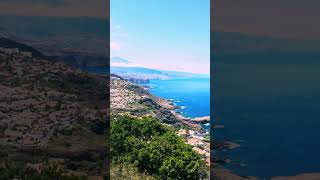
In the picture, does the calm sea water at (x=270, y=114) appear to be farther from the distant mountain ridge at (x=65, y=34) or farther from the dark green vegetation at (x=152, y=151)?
the distant mountain ridge at (x=65, y=34)

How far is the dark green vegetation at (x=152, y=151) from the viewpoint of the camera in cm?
1484

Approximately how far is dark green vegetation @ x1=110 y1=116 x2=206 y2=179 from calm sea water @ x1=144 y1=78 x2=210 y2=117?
14.2ft

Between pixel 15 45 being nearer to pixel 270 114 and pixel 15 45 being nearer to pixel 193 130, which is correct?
pixel 270 114

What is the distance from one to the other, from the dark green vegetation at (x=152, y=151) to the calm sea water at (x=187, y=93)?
4.34 metres

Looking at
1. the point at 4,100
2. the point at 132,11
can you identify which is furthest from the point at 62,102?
the point at 132,11

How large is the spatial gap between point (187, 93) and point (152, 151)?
1047 cm

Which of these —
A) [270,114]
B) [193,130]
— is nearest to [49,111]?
[270,114]

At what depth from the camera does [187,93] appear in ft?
84.7

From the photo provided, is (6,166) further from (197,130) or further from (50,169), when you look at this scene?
(197,130)

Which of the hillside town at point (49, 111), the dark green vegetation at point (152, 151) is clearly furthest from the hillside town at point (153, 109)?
the hillside town at point (49, 111)

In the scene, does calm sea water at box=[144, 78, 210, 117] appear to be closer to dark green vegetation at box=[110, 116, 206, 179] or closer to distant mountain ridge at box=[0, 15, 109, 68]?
dark green vegetation at box=[110, 116, 206, 179]

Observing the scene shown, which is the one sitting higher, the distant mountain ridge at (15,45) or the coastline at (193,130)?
the distant mountain ridge at (15,45)

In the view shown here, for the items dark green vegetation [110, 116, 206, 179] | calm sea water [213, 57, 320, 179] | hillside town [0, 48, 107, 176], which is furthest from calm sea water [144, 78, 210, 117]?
hillside town [0, 48, 107, 176]

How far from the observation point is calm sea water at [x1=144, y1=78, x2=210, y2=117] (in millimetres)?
23022
